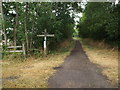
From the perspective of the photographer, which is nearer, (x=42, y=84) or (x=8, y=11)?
(x=42, y=84)

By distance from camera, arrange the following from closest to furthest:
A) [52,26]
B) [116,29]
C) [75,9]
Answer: [116,29] → [52,26] → [75,9]

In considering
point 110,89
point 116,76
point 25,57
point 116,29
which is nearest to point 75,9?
point 116,29

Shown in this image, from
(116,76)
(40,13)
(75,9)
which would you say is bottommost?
(116,76)

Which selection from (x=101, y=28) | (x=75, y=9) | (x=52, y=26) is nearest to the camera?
(x=52, y=26)

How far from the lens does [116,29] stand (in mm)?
14344

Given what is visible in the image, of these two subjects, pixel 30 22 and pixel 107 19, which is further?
pixel 107 19

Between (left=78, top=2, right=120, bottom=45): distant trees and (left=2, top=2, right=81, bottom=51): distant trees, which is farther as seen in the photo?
(left=78, top=2, right=120, bottom=45): distant trees

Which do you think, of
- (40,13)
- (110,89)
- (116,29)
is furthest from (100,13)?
(110,89)

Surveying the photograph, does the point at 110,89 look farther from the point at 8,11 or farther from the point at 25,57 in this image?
the point at 8,11

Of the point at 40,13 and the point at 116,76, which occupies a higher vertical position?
the point at 40,13

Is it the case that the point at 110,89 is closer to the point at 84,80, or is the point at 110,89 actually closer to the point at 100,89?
the point at 100,89

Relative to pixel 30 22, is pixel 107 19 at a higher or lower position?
higher

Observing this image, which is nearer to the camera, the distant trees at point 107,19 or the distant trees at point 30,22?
the distant trees at point 30,22

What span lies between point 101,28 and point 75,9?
5.31 m
